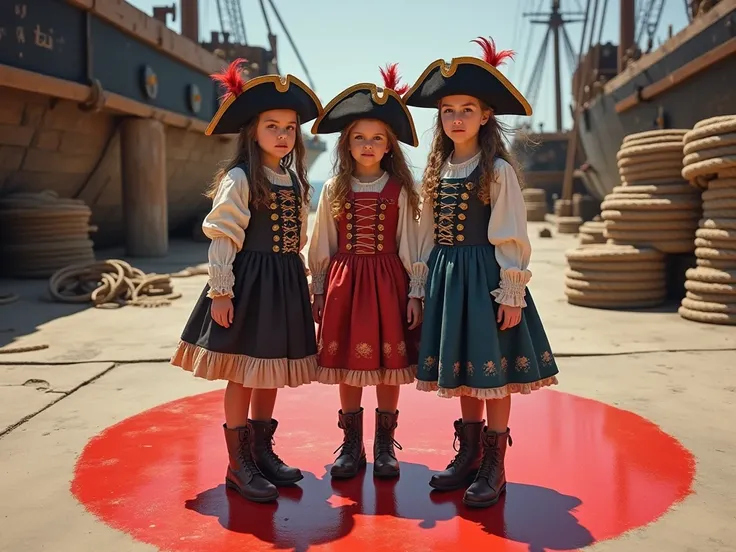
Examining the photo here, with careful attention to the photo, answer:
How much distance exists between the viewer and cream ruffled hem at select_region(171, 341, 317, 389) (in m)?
2.63

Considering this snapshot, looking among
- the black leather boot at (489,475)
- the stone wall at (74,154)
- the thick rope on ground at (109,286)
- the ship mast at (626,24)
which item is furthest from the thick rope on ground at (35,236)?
the ship mast at (626,24)

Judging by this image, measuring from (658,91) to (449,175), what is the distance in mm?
8627

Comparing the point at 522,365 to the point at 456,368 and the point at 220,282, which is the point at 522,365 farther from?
the point at 220,282

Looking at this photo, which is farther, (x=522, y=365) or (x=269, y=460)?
(x=269, y=460)

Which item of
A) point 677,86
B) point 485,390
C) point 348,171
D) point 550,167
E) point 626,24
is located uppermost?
point 626,24

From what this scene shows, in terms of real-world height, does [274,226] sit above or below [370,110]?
below

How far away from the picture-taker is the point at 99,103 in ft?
27.1

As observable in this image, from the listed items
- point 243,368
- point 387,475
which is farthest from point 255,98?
point 387,475

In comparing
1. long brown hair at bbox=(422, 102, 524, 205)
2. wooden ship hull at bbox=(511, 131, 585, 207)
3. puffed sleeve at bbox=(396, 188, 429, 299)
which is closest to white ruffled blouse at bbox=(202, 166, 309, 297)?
puffed sleeve at bbox=(396, 188, 429, 299)

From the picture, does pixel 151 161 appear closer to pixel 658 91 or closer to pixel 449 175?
pixel 658 91

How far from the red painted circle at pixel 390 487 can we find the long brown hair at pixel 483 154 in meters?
1.03

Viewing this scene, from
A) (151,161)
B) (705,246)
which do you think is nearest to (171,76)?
(151,161)

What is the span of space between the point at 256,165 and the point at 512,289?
1.01 m

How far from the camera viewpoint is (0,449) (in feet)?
9.89
